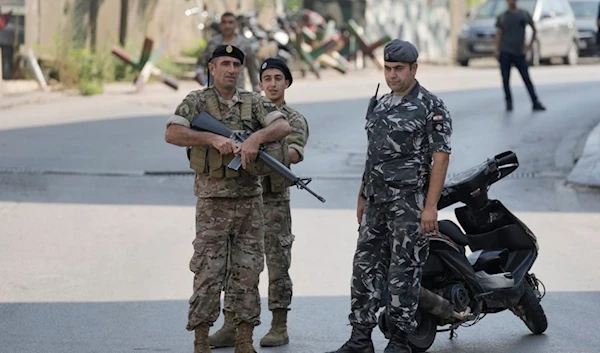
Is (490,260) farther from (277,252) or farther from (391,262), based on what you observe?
(277,252)

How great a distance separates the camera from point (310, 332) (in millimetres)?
7586

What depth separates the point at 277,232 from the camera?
24.1 feet

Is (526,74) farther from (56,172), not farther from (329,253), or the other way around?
(329,253)

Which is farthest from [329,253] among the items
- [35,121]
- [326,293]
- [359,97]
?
[359,97]

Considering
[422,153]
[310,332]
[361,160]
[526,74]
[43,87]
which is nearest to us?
[422,153]

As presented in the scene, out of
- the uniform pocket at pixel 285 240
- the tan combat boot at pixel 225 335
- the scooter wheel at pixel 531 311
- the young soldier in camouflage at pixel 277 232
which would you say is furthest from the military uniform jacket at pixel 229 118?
the scooter wheel at pixel 531 311

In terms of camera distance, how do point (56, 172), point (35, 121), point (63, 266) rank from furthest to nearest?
point (35, 121), point (56, 172), point (63, 266)

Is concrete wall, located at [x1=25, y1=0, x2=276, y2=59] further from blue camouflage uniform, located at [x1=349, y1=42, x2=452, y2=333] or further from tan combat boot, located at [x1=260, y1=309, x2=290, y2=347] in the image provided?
blue camouflage uniform, located at [x1=349, y1=42, x2=452, y2=333]

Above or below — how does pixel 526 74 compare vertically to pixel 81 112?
above

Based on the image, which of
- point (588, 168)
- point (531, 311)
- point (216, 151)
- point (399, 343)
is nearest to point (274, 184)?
point (216, 151)

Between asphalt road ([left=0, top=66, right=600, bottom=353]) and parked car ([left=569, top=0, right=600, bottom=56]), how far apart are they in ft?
47.5

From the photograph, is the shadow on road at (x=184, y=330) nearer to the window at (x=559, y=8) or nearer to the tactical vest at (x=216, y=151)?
the tactical vest at (x=216, y=151)

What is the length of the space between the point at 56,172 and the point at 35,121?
4266mm

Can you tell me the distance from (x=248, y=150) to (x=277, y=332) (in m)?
1.28
